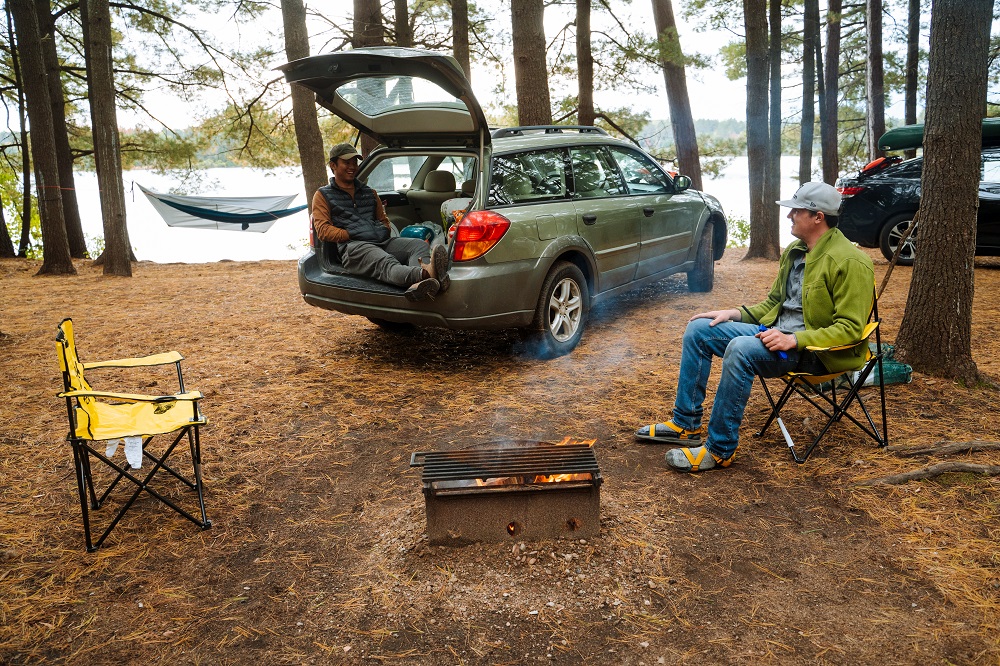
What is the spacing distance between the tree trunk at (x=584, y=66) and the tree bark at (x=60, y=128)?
→ 8.98 m

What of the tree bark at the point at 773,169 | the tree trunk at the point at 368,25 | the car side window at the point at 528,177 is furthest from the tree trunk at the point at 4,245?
the tree bark at the point at 773,169

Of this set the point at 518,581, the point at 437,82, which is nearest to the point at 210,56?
the point at 437,82

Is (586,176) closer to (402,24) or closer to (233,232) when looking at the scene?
(402,24)

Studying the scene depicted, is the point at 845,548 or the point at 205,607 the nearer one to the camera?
the point at 205,607

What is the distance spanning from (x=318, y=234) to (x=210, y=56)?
32.6 feet

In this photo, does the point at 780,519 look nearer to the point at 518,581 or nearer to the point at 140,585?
the point at 518,581

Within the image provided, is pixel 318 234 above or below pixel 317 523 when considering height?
above

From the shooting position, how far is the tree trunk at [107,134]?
1002 centimetres

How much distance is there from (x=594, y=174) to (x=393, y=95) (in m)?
1.79

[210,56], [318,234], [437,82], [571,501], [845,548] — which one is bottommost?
[845,548]

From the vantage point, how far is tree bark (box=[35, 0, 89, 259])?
524 inches

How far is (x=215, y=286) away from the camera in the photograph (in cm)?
949

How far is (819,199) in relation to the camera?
3.61m

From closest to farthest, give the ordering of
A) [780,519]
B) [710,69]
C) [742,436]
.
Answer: [780,519] < [742,436] < [710,69]
